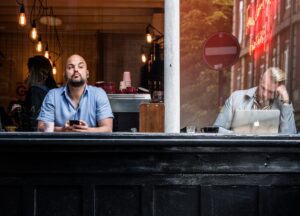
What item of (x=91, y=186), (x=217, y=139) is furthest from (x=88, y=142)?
(x=217, y=139)

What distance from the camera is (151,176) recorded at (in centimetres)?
245

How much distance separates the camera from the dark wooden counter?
2424mm

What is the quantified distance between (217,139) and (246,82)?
5.46 m

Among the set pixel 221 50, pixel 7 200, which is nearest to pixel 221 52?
pixel 221 50

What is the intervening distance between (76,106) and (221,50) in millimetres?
4974

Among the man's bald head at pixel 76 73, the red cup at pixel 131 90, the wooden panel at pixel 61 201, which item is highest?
the man's bald head at pixel 76 73

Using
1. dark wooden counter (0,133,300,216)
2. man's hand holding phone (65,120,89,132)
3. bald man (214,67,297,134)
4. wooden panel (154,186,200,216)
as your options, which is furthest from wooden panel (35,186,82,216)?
bald man (214,67,297,134)

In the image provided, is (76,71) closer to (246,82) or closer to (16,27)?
(246,82)

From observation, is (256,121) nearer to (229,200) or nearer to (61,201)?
(229,200)

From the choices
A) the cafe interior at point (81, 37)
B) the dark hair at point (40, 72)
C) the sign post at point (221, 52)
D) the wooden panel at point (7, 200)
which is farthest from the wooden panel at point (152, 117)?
the cafe interior at point (81, 37)

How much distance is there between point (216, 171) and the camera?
2.47m

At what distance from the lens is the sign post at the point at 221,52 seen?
7867 mm

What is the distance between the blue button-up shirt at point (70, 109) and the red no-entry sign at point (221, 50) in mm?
4378

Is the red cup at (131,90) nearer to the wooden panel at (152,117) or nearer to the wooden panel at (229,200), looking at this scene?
the wooden panel at (152,117)
